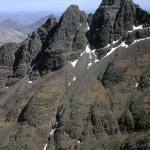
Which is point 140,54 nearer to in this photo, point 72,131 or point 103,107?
point 103,107

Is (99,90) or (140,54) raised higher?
(140,54)

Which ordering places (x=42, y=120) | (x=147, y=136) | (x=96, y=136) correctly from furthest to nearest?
(x=42, y=120), (x=96, y=136), (x=147, y=136)

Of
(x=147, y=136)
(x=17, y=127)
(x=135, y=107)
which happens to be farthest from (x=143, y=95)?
(x=17, y=127)

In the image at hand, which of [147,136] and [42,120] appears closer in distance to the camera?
[147,136]

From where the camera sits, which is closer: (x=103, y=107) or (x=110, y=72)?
(x=103, y=107)

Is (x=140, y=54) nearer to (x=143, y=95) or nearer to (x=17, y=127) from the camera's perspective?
(x=143, y=95)

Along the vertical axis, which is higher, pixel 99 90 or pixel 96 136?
pixel 99 90

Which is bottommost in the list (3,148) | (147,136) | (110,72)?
(3,148)

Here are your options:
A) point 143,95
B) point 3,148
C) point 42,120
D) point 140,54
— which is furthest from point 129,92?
point 3,148

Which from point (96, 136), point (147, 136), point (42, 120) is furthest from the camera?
point (42, 120)
